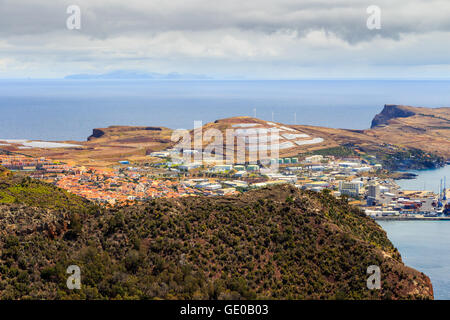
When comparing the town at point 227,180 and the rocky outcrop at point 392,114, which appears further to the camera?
the rocky outcrop at point 392,114

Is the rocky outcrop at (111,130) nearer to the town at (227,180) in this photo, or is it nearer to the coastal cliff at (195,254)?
the town at (227,180)

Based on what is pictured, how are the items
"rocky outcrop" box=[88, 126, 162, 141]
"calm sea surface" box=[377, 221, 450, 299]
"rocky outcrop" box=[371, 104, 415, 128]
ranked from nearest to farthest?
"calm sea surface" box=[377, 221, 450, 299]
"rocky outcrop" box=[88, 126, 162, 141]
"rocky outcrop" box=[371, 104, 415, 128]

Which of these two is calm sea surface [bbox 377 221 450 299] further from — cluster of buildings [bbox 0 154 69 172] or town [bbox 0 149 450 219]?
cluster of buildings [bbox 0 154 69 172]

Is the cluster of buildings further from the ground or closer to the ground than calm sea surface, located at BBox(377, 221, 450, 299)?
further from the ground

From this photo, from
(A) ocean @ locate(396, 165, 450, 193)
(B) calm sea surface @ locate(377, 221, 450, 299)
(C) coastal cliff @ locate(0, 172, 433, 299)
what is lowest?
(B) calm sea surface @ locate(377, 221, 450, 299)

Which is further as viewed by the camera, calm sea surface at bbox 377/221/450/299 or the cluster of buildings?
the cluster of buildings

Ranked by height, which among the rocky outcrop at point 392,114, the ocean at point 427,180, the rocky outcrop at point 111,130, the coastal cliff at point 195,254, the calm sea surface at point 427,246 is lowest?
the calm sea surface at point 427,246

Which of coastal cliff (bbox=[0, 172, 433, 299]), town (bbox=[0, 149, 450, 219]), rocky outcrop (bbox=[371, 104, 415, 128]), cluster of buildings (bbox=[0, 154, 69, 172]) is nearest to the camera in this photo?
coastal cliff (bbox=[0, 172, 433, 299])

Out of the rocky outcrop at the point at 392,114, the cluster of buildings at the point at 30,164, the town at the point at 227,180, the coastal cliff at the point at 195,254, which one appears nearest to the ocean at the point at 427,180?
the town at the point at 227,180

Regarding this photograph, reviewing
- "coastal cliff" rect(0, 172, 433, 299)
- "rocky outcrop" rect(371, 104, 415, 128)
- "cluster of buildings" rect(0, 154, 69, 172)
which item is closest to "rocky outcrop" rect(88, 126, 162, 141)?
"cluster of buildings" rect(0, 154, 69, 172)

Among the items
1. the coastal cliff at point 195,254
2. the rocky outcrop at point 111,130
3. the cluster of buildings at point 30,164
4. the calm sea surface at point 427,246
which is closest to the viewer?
the coastal cliff at point 195,254
